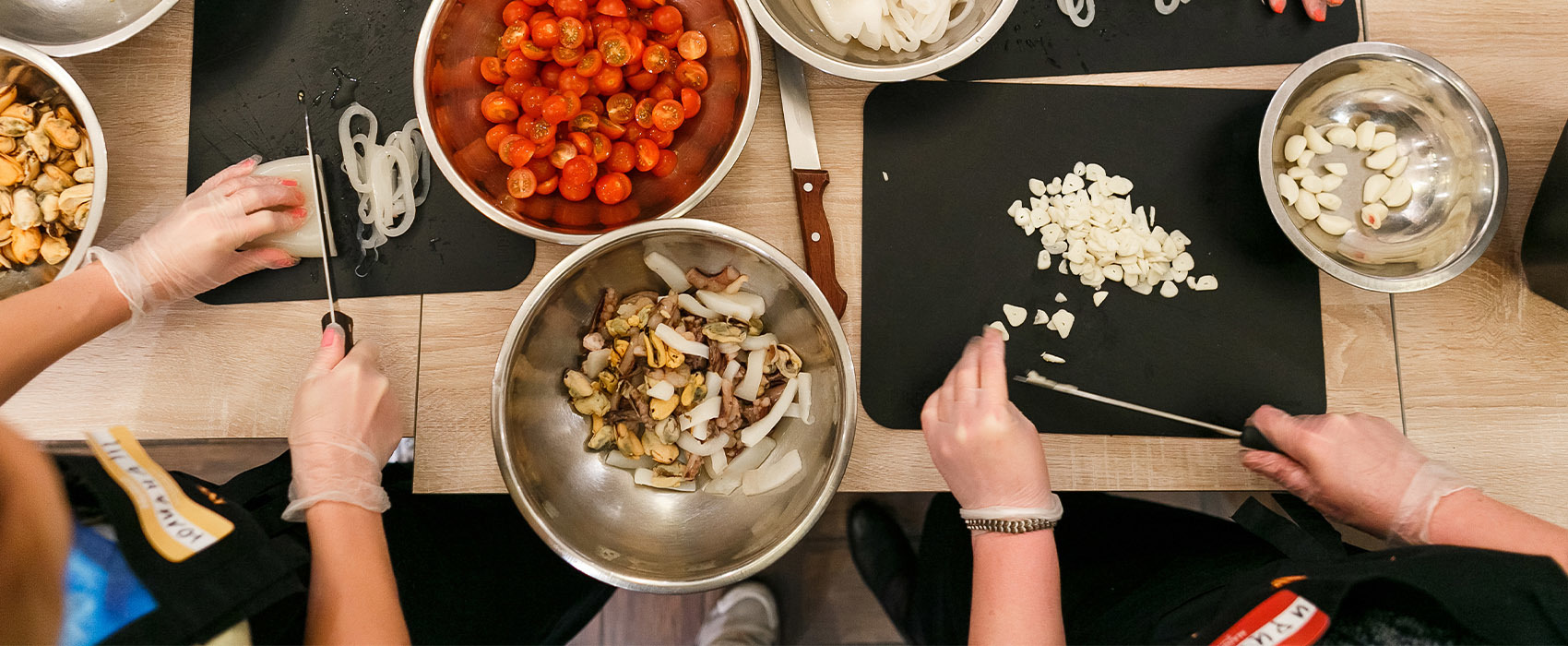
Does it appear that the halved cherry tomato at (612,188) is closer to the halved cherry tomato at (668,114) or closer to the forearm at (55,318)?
the halved cherry tomato at (668,114)

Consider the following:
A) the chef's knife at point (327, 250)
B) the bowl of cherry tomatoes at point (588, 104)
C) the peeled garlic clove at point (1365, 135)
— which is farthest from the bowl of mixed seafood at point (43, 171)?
the peeled garlic clove at point (1365, 135)

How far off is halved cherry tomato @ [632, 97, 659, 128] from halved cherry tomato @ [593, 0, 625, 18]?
5.5 inches

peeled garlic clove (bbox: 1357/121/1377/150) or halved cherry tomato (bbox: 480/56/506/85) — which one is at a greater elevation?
halved cherry tomato (bbox: 480/56/506/85)

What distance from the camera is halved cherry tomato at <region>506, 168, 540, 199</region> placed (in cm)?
114

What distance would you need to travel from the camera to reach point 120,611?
82 cm

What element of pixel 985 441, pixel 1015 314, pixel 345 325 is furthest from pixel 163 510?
pixel 1015 314

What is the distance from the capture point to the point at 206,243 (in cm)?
117

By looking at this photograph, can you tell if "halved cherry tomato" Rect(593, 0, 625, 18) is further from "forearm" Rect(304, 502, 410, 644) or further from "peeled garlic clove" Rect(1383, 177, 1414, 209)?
"peeled garlic clove" Rect(1383, 177, 1414, 209)

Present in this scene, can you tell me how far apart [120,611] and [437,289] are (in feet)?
1.96

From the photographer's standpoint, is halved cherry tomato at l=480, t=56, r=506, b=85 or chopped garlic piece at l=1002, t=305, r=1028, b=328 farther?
chopped garlic piece at l=1002, t=305, r=1028, b=328

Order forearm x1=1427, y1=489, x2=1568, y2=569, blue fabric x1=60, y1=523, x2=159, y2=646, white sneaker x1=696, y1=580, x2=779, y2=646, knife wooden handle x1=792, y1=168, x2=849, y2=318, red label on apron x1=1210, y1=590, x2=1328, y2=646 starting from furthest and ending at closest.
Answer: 1. white sneaker x1=696, y1=580, x2=779, y2=646
2. knife wooden handle x1=792, y1=168, x2=849, y2=318
3. forearm x1=1427, y1=489, x2=1568, y2=569
4. red label on apron x1=1210, y1=590, x2=1328, y2=646
5. blue fabric x1=60, y1=523, x2=159, y2=646

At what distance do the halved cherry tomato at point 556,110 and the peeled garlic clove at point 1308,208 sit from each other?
1206 millimetres

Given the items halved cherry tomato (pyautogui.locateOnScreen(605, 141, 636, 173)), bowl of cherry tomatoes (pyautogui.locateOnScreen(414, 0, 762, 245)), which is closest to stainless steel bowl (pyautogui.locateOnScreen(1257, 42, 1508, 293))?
bowl of cherry tomatoes (pyautogui.locateOnScreen(414, 0, 762, 245))

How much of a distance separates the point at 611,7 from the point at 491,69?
0.21 meters
